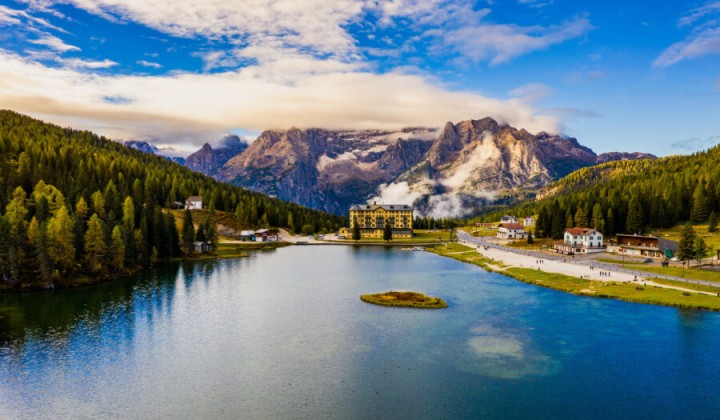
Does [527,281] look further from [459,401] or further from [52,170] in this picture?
[52,170]

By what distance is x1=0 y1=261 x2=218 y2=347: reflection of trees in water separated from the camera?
240ft

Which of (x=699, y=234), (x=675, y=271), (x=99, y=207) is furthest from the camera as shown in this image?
(x=699, y=234)

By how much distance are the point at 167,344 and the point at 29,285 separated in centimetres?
5760

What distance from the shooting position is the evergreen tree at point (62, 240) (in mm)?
107625

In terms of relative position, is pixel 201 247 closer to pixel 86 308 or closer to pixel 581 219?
pixel 86 308

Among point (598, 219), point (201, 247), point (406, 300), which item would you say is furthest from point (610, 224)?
point (201, 247)

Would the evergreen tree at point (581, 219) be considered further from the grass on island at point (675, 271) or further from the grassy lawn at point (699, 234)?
the grass on island at point (675, 271)

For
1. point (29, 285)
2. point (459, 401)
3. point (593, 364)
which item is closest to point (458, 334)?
point (593, 364)

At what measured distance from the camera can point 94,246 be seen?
117375mm

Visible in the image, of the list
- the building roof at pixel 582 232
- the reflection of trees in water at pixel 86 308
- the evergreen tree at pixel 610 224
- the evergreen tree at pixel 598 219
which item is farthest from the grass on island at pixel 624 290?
the reflection of trees in water at pixel 86 308

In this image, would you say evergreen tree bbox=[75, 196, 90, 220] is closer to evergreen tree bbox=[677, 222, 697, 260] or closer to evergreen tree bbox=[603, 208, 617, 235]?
evergreen tree bbox=[677, 222, 697, 260]

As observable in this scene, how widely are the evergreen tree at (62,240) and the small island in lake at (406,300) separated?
7071 centimetres

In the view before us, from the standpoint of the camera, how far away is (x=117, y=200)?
156 metres

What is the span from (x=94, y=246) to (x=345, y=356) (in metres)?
85.9
